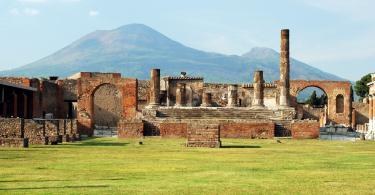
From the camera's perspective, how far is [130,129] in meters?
41.5

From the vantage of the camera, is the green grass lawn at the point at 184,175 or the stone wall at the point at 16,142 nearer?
the green grass lawn at the point at 184,175

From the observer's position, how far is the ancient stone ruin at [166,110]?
35094 mm

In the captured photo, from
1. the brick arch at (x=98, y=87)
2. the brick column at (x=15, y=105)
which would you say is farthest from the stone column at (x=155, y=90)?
the brick column at (x=15, y=105)

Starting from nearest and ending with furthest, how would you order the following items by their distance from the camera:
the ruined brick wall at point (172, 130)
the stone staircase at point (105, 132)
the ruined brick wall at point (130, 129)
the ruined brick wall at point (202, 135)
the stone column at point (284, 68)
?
the ruined brick wall at point (202, 135) → the ruined brick wall at point (172, 130) → the ruined brick wall at point (130, 129) → the stone staircase at point (105, 132) → the stone column at point (284, 68)

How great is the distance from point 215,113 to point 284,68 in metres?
6.20

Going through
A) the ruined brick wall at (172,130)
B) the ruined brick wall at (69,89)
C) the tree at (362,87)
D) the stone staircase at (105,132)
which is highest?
the tree at (362,87)

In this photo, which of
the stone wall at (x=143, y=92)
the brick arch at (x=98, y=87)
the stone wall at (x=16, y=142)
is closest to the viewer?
the stone wall at (x=16, y=142)

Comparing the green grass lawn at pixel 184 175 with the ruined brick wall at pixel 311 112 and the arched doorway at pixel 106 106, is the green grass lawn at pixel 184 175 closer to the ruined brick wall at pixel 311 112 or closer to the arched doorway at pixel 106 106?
the arched doorway at pixel 106 106

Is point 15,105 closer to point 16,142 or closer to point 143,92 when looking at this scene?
point 16,142

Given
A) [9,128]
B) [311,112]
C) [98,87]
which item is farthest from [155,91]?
[311,112]

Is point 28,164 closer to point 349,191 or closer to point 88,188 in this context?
point 88,188

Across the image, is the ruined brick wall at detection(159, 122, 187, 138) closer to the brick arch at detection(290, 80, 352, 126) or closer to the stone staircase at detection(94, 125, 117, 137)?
the stone staircase at detection(94, 125, 117, 137)

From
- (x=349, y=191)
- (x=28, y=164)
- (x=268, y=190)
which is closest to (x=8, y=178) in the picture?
(x=28, y=164)

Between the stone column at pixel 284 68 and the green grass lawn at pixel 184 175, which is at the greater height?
the stone column at pixel 284 68
